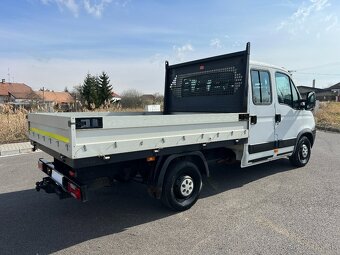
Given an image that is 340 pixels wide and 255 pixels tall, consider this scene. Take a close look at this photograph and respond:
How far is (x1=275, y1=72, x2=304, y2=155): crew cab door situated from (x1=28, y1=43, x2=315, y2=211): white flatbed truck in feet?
0.07

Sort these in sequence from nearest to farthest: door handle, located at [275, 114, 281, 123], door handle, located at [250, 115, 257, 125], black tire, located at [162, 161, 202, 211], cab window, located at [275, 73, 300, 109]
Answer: black tire, located at [162, 161, 202, 211]
door handle, located at [250, 115, 257, 125]
door handle, located at [275, 114, 281, 123]
cab window, located at [275, 73, 300, 109]

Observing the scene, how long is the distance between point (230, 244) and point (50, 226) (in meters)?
2.51

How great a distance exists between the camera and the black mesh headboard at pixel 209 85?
530cm

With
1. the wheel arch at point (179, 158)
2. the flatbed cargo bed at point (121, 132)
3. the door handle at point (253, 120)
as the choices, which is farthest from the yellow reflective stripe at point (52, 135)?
the door handle at point (253, 120)

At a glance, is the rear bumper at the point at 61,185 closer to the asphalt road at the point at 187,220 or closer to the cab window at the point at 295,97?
the asphalt road at the point at 187,220

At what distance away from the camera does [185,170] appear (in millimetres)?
4473

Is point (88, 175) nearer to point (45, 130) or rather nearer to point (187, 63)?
point (45, 130)

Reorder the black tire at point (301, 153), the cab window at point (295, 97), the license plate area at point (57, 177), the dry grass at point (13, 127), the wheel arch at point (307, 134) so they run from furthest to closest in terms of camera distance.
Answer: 1. the dry grass at point (13, 127)
2. the black tire at point (301, 153)
3. the wheel arch at point (307, 134)
4. the cab window at point (295, 97)
5. the license plate area at point (57, 177)

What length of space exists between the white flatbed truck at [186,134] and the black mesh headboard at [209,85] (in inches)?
0.8

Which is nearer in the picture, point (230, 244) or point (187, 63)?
point (230, 244)

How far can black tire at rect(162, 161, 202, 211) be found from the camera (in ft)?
13.9

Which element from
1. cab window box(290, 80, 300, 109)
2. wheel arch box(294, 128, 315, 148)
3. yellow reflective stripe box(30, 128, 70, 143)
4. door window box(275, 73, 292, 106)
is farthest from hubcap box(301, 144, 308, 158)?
Answer: yellow reflective stripe box(30, 128, 70, 143)

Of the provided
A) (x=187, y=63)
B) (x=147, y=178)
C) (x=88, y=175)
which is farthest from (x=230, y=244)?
(x=187, y=63)

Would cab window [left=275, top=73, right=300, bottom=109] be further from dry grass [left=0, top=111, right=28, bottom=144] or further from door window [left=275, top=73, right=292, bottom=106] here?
dry grass [left=0, top=111, right=28, bottom=144]
